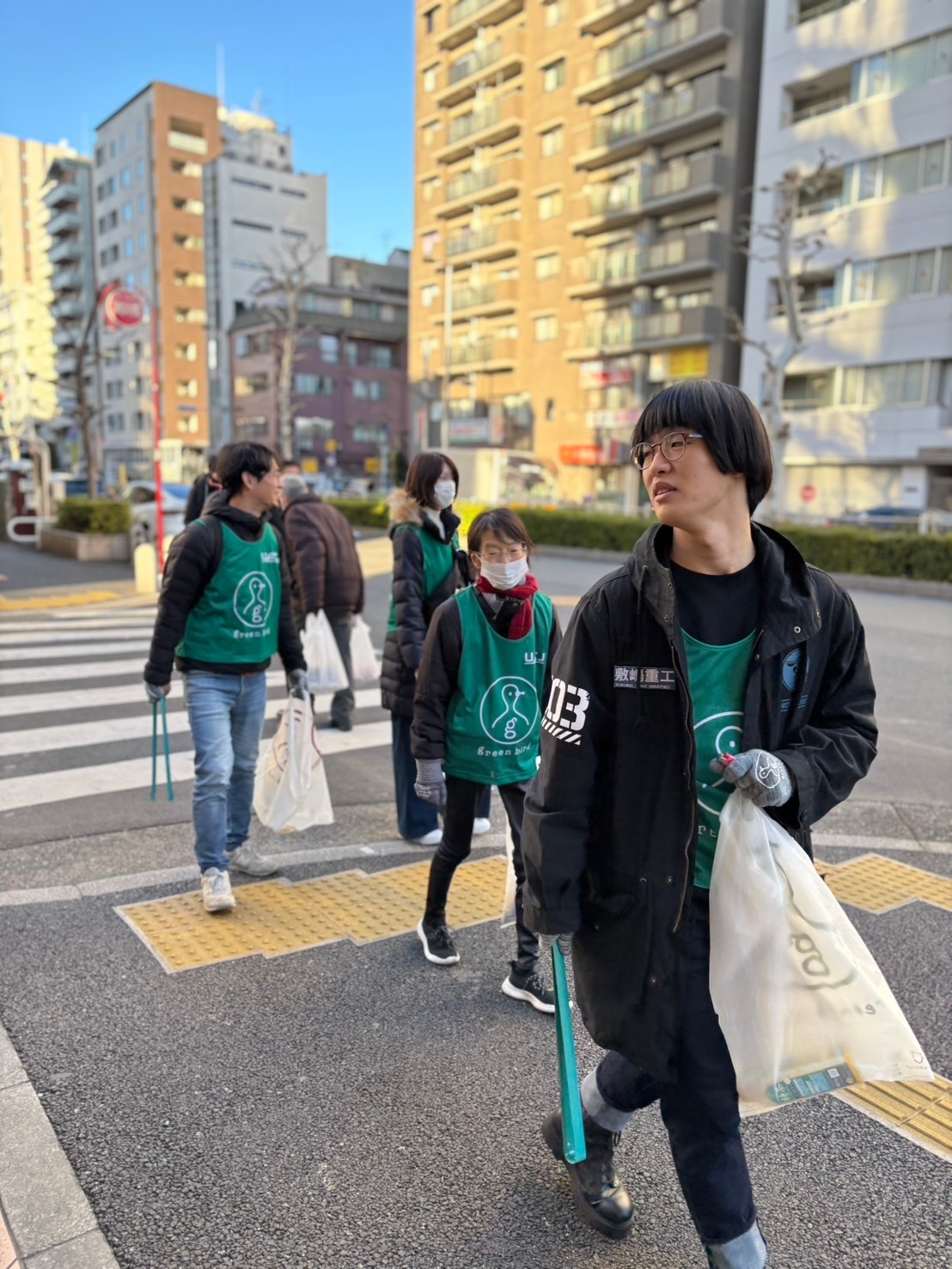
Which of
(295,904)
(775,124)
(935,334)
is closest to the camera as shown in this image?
(295,904)

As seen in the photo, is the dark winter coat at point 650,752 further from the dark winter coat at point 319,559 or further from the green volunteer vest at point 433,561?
the dark winter coat at point 319,559

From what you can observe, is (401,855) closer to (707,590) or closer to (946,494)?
(707,590)

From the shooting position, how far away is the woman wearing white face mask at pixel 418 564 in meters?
4.51

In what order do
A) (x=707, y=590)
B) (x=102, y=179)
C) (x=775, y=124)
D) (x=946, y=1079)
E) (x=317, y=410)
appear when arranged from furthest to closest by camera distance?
(x=102, y=179), (x=317, y=410), (x=775, y=124), (x=946, y=1079), (x=707, y=590)

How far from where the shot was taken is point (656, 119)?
38.0 meters

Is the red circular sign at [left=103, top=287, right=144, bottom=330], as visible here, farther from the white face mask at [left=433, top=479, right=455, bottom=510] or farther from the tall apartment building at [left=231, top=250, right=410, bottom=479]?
the tall apartment building at [left=231, top=250, right=410, bottom=479]

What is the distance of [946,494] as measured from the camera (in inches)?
1164

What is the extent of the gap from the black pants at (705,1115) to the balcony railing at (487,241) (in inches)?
1936

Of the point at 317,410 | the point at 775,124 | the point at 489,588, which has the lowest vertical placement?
the point at 489,588

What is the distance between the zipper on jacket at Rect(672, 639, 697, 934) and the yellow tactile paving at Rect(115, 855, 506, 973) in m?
2.20

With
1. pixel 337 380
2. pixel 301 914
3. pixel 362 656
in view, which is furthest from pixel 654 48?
pixel 301 914

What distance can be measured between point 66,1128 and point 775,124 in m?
38.7

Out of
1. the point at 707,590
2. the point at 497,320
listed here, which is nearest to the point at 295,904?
the point at 707,590

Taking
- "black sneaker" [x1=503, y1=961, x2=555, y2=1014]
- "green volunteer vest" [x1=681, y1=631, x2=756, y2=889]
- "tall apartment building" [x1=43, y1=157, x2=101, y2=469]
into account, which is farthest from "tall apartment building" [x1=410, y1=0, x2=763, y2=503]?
"tall apartment building" [x1=43, y1=157, x2=101, y2=469]
